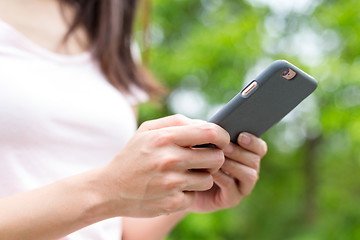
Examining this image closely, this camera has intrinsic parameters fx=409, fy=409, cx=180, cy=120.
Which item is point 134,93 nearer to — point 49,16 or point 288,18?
point 49,16

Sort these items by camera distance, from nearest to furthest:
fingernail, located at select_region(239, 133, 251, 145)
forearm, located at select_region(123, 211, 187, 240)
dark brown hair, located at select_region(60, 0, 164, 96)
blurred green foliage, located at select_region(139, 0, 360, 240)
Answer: fingernail, located at select_region(239, 133, 251, 145) → forearm, located at select_region(123, 211, 187, 240) → dark brown hair, located at select_region(60, 0, 164, 96) → blurred green foliage, located at select_region(139, 0, 360, 240)

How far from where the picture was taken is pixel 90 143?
0.95m

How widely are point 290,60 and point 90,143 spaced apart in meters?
2.86

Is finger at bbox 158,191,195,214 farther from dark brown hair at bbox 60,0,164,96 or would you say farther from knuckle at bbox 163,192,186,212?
dark brown hair at bbox 60,0,164,96

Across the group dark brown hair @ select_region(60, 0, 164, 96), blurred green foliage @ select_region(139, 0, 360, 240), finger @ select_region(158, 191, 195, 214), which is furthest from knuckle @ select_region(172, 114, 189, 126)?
blurred green foliage @ select_region(139, 0, 360, 240)

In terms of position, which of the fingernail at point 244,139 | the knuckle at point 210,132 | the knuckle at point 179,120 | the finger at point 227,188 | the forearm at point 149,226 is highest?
the knuckle at point 179,120

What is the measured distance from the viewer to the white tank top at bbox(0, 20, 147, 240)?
32.9 inches

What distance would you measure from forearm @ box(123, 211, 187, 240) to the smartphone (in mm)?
310

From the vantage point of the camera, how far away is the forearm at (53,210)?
0.63 metres

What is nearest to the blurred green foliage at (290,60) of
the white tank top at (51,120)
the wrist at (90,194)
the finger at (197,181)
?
the white tank top at (51,120)

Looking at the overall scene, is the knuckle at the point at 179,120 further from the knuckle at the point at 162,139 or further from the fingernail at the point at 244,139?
the fingernail at the point at 244,139

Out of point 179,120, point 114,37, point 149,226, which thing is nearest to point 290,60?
point 114,37

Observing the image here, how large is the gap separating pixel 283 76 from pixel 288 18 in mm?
4006

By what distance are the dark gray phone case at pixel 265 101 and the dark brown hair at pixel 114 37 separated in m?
0.49
